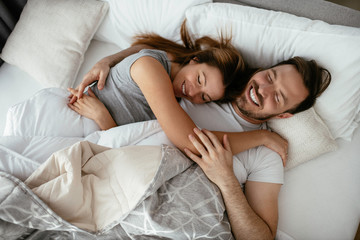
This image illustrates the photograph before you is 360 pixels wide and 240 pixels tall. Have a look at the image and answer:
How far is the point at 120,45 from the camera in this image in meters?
1.54

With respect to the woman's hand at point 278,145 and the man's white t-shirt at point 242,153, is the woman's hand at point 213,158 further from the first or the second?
the woman's hand at point 278,145

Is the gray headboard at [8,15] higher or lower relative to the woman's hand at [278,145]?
higher

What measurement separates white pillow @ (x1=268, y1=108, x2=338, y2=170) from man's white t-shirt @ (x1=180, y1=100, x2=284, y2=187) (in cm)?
10

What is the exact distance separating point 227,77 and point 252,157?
374 mm

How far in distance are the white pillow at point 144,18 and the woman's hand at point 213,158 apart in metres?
0.63

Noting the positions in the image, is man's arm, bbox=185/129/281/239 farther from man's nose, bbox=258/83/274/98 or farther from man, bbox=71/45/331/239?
man's nose, bbox=258/83/274/98

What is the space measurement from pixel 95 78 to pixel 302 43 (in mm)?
946

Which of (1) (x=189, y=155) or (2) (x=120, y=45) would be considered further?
(2) (x=120, y=45)

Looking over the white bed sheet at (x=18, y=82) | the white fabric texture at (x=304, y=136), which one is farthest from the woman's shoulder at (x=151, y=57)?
the white bed sheet at (x=18, y=82)

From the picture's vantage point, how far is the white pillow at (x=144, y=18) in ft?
4.08

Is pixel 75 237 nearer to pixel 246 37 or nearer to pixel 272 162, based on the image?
pixel 272 162

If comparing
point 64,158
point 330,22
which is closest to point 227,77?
point 330,22

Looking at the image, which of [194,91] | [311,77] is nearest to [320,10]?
[311,77]

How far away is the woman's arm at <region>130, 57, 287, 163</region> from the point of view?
37.9 inches
